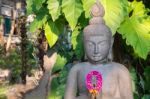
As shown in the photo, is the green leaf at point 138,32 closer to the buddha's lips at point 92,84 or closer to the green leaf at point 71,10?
the green leaf at point 71,10

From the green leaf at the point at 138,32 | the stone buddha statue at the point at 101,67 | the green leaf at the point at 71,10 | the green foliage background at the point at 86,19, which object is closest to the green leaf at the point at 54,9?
the green foliage background at the point at 86,19

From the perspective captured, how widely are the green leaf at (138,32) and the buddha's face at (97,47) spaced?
0.73 metres

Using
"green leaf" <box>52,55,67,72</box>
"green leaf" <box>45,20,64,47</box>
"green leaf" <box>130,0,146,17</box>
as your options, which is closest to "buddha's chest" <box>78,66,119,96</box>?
"green leaf" <box>45,20,64,47</box>

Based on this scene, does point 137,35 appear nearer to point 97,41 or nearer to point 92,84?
point 97,41

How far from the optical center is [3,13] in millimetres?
14961

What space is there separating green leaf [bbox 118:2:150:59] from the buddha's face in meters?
0.73

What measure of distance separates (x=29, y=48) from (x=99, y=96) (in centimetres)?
587

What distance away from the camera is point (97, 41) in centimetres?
330

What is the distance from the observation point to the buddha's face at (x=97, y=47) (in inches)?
130

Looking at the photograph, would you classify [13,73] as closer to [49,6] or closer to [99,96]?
[49,6]

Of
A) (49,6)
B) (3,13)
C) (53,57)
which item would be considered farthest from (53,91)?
(3,13)

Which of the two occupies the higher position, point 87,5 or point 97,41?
point 87,5

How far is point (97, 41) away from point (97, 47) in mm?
45

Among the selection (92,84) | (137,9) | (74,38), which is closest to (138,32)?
(137,9)
